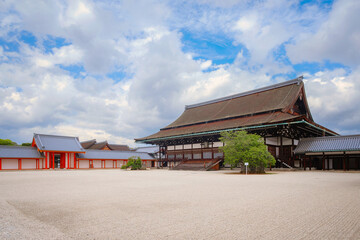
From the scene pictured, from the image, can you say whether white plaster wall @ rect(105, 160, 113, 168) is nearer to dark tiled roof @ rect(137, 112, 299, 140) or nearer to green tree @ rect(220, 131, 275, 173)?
dark tiled roof @ rect(137, 112, 299, 140)

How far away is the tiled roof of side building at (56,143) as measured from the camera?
116 feet

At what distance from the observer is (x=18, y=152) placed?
33.3m

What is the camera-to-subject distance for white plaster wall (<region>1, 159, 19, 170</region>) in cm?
3189

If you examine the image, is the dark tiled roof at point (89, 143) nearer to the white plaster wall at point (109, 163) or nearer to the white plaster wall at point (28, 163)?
the white plaster wall at point (109, 163)

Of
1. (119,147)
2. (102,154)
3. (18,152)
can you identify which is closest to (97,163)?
(102,154)

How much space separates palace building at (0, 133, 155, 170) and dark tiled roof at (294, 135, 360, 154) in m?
19.2

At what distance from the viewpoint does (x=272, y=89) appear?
34.8 meters

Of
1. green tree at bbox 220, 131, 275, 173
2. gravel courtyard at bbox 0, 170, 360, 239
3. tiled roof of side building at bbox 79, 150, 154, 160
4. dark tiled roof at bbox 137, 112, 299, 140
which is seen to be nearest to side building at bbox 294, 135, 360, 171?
dark tiled roof at bbox 137, 112, 299, 140

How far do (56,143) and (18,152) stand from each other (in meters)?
4.94

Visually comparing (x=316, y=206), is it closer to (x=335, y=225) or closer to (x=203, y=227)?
(x=335, y=225)

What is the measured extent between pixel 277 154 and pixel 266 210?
78.6 feet

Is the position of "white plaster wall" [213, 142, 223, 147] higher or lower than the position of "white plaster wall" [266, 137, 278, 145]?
lower

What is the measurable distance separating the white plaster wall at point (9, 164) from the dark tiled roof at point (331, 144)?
3288 centimetres

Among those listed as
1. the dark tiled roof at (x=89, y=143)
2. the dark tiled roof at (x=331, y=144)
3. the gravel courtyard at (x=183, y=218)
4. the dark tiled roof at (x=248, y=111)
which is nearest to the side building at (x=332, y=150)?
the dark tiled roof at (x=331, y=144)
